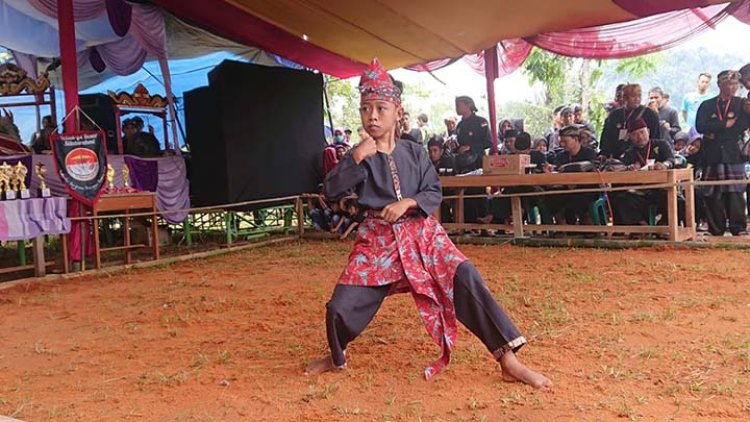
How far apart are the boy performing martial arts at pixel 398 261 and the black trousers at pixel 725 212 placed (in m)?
4.90

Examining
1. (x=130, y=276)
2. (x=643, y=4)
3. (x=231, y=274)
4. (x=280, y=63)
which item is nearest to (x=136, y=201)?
(x=130, y=276)

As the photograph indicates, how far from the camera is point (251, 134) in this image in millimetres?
8953

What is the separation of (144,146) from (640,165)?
632 centimetres

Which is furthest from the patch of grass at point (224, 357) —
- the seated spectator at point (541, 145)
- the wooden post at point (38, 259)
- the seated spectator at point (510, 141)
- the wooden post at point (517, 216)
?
the seated spectator at point (541, 145)

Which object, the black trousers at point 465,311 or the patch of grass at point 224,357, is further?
the patch of grass at point 224,357

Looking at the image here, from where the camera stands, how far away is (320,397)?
8.38 ft

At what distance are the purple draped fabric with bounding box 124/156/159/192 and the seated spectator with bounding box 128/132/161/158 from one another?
0.90 feet

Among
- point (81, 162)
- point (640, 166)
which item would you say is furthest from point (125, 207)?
point (640, 166)

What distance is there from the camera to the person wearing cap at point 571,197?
22.2 feet

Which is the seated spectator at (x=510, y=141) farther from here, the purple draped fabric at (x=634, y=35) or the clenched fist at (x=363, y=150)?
the clenched fist at (x=363, y=150)

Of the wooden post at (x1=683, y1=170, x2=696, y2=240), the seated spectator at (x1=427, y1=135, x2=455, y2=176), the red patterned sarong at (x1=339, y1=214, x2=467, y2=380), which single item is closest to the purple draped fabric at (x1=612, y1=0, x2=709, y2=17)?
the wooden post at (x1=683, y1=170, x2=696, y2=240)

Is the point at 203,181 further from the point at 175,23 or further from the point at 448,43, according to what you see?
the point at 448,43

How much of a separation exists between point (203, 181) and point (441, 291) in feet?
22.8

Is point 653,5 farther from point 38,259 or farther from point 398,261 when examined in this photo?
point 38,259
